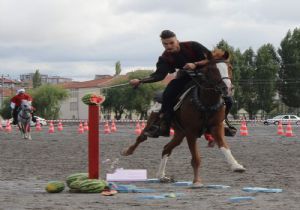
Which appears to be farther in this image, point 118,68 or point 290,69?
point 118,68

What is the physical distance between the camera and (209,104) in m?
9.84

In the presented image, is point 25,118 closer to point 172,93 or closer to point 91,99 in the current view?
point 172,93

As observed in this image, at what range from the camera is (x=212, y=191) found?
30.0ft

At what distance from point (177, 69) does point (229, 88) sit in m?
1.59

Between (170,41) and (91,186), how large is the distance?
2.71 metres

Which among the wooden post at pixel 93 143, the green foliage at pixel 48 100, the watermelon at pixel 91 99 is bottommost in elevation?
the wooden post at pixel 93 143

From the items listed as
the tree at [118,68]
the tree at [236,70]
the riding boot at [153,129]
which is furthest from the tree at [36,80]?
the riding boot at [153,129]

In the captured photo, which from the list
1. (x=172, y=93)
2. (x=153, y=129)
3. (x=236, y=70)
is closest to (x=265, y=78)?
(x=236, y=70)

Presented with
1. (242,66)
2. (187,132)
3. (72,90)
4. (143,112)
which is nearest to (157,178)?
(187,132)

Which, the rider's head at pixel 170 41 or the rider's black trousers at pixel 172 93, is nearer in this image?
the rider's head at pixel 170 41

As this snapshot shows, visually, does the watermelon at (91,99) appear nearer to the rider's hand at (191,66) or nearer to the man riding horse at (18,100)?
the rider's hand at (191,66)

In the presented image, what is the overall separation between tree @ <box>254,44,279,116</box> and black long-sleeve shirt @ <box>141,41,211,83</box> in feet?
246

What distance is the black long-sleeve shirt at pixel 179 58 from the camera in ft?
33.6

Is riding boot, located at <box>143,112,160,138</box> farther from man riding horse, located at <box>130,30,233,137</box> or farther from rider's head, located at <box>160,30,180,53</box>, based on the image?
rider's head, located at <box>160,30,180,53</box>
